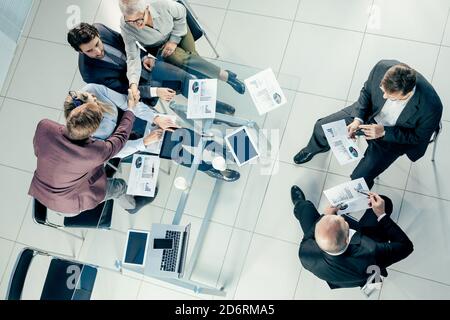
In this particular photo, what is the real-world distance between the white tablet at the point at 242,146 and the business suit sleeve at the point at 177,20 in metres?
0.98

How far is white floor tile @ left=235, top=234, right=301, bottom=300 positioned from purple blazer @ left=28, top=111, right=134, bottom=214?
4.41 ft

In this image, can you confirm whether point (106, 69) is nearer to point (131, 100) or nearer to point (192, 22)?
point (131, 100)

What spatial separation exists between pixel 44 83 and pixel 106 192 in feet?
6.69

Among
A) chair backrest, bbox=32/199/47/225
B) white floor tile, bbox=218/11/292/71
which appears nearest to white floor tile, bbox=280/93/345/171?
white floor tile, bbox=218/11/292/71

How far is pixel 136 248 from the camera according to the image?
299 centimetres

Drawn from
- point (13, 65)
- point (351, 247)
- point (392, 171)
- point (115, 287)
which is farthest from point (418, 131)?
point (13, 65)

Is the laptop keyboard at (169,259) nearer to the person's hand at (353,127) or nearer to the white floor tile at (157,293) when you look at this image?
the white floor tile at (157,293)

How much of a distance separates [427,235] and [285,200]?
3.80ft

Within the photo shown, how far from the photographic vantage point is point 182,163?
3107 mm

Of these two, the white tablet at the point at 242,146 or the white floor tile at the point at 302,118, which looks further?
the white floor tile at the point at 302,118

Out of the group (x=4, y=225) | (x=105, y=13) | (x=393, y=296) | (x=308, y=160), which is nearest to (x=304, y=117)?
(x=308, y=160)

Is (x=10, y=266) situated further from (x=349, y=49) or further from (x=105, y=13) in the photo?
(x=349, y=49)

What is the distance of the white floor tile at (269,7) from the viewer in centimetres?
427

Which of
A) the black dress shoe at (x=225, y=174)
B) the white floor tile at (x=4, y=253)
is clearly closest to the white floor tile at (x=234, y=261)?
the black dress shoe at (x=225, y=174)
